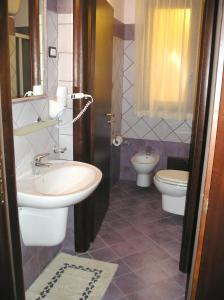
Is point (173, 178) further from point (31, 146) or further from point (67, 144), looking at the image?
point (31, 146)

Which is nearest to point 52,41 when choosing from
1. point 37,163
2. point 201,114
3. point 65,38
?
point 65,38

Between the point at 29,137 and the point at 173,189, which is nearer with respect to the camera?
the point at 29,137

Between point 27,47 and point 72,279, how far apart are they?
157 centimetres

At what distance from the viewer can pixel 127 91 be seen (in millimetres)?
3801

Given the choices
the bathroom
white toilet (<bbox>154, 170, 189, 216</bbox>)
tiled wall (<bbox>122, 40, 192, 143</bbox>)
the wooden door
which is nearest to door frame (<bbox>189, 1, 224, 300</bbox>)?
the wooden door

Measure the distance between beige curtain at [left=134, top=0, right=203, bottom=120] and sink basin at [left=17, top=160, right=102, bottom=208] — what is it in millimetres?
1911

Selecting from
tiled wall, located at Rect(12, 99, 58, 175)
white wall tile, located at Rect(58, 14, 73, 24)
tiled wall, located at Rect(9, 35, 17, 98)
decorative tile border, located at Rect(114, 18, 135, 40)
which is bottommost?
tiled wall, located at Rect(12, 99, 58, 175)

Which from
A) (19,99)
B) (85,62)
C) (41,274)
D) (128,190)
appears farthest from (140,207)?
(19,99)

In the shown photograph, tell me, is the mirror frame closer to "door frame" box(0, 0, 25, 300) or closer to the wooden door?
"door frame" box(0, 0, 25, 300)

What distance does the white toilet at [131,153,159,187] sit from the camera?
3564 millimetres

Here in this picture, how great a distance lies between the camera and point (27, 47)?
1833 mm

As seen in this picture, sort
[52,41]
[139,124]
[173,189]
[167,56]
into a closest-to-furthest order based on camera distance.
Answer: [52,41] → [173,189] → [167,56] → [139,124]

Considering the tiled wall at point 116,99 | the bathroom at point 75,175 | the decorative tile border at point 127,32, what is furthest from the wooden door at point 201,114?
the decorative tile border at point 127,32

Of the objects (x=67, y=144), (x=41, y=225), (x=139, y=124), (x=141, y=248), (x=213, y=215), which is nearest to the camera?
(x=213, y=215)
